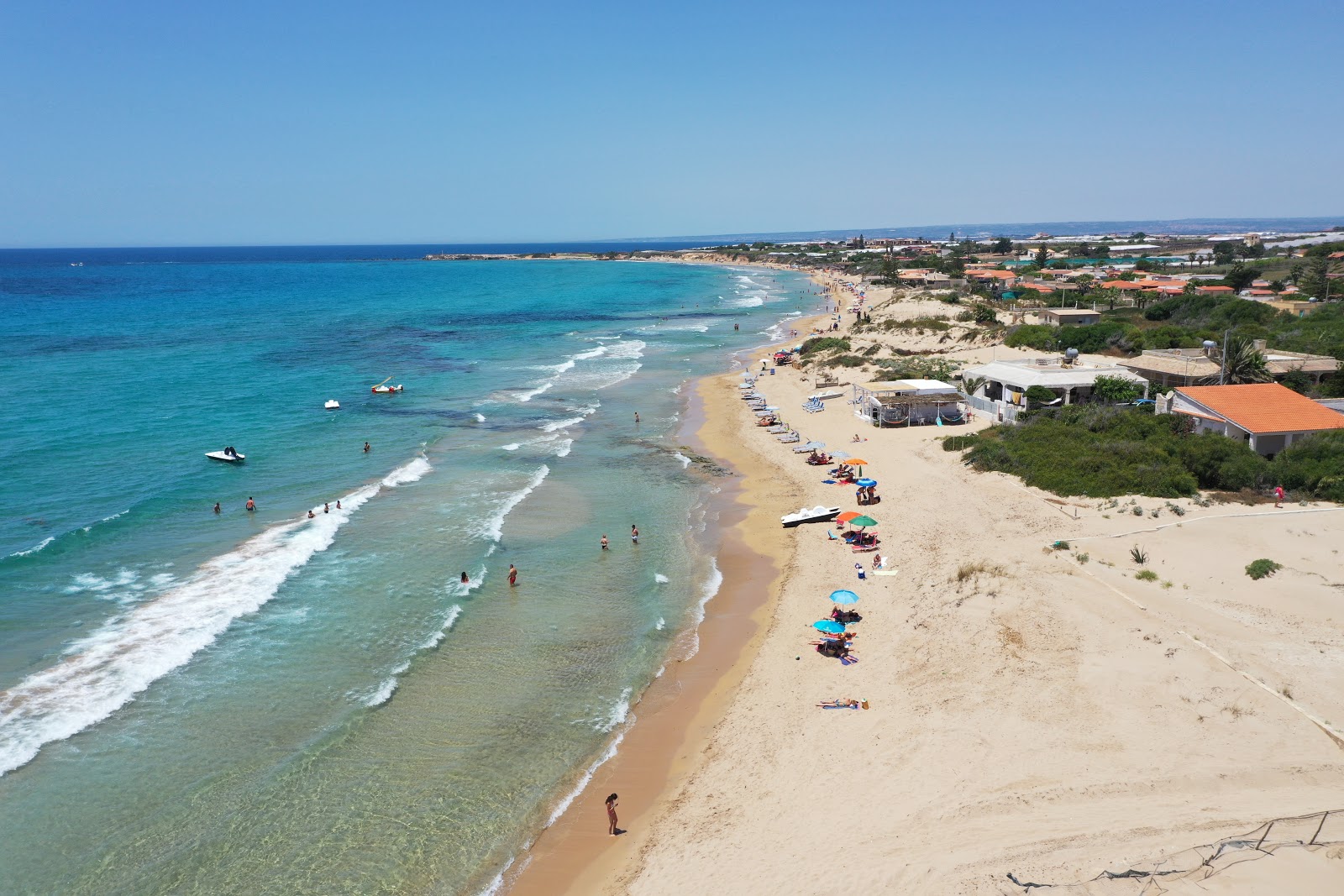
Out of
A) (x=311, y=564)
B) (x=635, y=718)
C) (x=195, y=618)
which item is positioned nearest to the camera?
(x=635, y=718)

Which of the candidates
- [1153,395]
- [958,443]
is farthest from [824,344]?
[958,443]

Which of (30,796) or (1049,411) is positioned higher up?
(1049,411)

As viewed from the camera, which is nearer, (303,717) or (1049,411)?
→ (303,717)

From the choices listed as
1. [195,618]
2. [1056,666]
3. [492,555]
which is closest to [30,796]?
[195,618]

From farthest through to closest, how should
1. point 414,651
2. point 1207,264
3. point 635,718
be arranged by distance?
1. point 1207,264
2. point 414,651
3. point 635,718

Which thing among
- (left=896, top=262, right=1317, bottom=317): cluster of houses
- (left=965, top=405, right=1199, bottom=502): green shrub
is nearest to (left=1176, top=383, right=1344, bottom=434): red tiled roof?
(left=965, top=405, right=1199, bottom=502): green shrub

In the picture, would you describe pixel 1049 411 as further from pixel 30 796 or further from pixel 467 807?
pixel 30 796

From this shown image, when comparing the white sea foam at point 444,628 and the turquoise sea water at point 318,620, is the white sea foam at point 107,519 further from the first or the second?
the white sea foam at point 444,628
